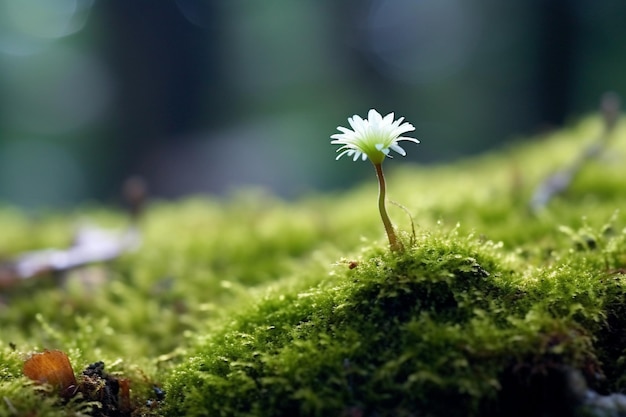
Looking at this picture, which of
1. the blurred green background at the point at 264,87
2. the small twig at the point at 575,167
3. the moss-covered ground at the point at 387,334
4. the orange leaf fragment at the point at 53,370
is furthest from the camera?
the blurred green background at the point at 264,87

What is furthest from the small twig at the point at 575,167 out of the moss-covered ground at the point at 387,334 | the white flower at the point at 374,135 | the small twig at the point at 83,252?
the small twig at the point at 83,252

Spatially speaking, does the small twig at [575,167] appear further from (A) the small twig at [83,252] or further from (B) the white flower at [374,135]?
(A) the small twig at [83,252]

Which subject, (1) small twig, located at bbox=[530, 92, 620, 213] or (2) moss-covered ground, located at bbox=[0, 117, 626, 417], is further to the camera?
(1) small twig, located at bbox=[530, 92, 620, 213]

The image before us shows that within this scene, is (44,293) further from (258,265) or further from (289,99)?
(289,99)

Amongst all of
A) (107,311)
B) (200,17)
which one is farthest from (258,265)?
(200,17)

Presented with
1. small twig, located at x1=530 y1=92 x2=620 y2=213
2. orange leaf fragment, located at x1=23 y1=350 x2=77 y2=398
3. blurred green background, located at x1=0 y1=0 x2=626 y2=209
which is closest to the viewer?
orange leaf fragment, located at x1=23 y1=350 x2=77 y2=398

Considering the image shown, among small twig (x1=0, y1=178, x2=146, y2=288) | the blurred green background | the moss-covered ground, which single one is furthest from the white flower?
the blurred green background

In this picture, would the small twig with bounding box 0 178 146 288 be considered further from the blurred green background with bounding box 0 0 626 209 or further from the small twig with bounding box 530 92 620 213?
the blurred green background with bounding box 0 0 626 209

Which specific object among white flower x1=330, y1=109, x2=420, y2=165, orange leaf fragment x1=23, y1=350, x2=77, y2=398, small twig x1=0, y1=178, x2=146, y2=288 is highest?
small twig x1=0, y1=178, x2=146, y2=288
